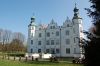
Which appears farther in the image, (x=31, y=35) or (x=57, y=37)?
(x=31, y=35)

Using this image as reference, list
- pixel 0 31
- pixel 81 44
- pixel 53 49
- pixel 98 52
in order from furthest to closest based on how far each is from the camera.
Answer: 1. pixel 0 31
2. pixel 53 49
3. pixel 81 44
4. pixel 98 52

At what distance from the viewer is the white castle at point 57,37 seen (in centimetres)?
5319

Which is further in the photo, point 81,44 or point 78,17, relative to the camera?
point 78,17

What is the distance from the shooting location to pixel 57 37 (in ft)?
188

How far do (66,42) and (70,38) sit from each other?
1822 mm

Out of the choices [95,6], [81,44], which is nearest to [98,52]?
[81,44]

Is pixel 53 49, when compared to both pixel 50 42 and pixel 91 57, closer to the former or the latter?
pixel 50 42

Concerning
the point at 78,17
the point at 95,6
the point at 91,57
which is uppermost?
the point at 78,17

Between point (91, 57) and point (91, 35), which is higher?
point (91, 35)

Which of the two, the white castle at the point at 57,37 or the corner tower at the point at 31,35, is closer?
the white castle at the point at 57,37

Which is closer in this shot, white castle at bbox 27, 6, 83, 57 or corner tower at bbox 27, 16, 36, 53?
white castle at bbox 27, 6, 83, 57

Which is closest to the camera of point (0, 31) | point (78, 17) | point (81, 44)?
point (81, 44)

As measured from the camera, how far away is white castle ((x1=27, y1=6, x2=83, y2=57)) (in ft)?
174

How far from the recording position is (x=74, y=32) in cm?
5356
